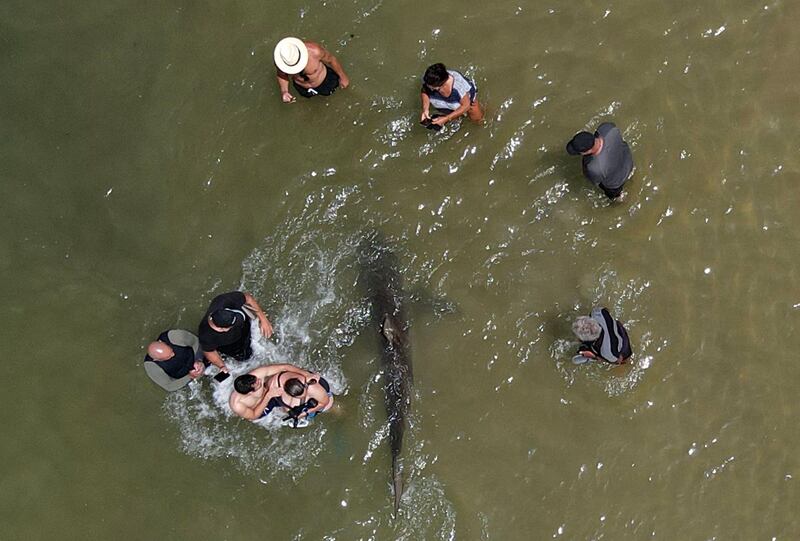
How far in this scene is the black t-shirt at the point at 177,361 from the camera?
6074 mm

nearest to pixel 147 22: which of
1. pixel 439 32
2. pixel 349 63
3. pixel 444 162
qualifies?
pixel 349 63

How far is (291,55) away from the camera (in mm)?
6109

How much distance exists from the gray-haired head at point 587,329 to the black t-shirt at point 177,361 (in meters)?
3.83

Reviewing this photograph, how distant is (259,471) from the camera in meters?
6.85

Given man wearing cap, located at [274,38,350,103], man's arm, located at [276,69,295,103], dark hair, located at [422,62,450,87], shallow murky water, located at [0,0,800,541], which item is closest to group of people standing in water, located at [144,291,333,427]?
shallow murky water, located at [0,0,800,541]

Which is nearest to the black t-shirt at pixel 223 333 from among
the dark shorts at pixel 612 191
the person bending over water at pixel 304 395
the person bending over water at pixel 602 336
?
the person bending over water at pixel 304 395

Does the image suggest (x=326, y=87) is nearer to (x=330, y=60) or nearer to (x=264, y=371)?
(x=330, y=60)

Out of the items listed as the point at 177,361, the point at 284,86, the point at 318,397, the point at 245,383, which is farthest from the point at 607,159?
the point at 177,361

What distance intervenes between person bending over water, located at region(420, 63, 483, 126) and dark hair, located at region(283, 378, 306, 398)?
2.98 meters

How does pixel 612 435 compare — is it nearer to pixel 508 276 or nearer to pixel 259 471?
pixel 508 276

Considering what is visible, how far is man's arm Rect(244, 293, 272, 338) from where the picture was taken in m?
6.48

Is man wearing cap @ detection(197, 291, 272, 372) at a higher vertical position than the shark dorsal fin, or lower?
lower

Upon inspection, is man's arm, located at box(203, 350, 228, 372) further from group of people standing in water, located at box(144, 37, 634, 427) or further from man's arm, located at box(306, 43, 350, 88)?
man's arm, located at box(306, 43, 350, 88)

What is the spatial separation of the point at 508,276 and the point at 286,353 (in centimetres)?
263
